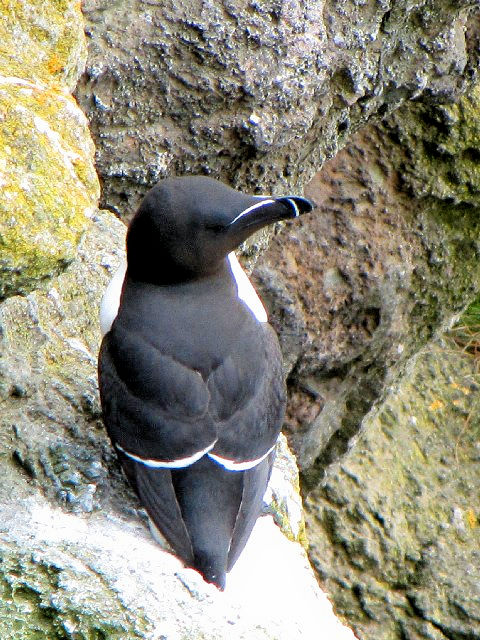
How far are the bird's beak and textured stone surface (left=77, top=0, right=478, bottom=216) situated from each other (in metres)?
1.04

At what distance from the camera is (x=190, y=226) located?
2752 millimetres

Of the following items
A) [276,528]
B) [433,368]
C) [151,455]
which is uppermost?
[151,455]

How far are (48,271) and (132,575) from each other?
68cm

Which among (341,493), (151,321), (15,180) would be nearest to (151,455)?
(151,321)

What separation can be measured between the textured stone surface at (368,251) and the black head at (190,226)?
138cm

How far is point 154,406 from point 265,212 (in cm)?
54

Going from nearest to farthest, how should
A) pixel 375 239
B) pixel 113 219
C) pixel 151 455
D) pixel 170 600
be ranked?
1. pixel 170 600
2. pixel 151 455
3. pixel 113 219
4. pixel 375 239

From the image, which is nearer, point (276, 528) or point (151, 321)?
point (151, 321)

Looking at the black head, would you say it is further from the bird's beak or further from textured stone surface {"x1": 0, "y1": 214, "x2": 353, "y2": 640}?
textured stone surface {"x1": 0, "y1": 214, "x2": 353, "y2": 640}

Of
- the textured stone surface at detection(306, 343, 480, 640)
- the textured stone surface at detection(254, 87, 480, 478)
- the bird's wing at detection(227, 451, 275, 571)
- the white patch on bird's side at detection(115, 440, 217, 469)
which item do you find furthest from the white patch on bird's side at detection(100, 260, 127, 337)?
the textured stone surface at detection(306, 343, 480, 640)

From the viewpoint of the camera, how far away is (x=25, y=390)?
2.95 m

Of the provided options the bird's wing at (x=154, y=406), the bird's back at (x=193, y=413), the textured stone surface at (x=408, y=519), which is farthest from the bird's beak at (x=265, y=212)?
the textured stone surface at (x=408, y=519)

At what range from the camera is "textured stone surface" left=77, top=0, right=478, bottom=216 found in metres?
3.56

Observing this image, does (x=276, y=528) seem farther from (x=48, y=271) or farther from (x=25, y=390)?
(x=48, y=271)
